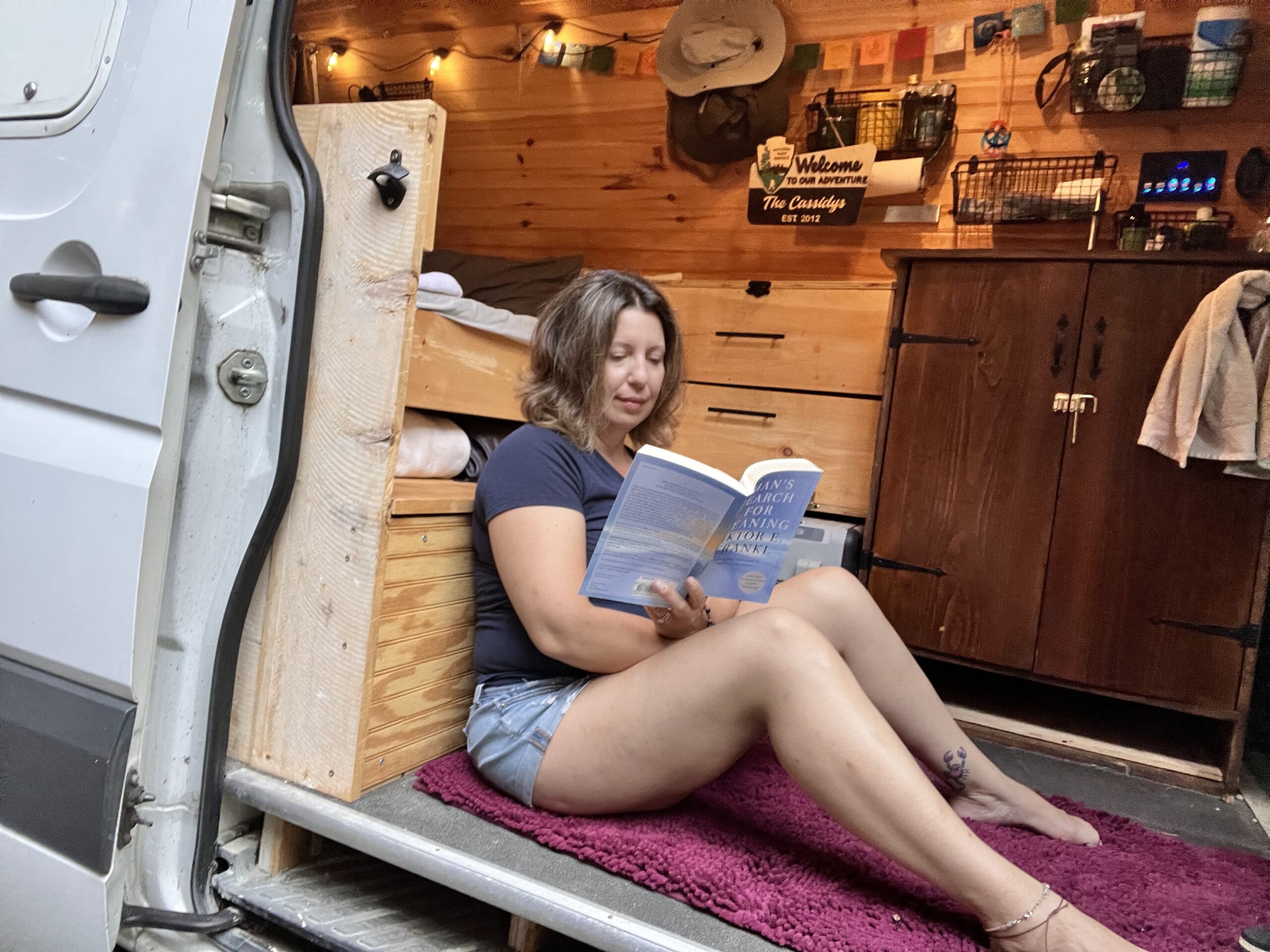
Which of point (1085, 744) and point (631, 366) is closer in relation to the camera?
point (631, 366)

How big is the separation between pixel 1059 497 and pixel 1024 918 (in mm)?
1571

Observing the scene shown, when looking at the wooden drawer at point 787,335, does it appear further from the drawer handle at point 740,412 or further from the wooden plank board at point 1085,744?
the wooden plank board at point 1085,744

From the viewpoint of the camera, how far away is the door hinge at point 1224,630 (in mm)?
2084

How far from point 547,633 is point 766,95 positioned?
2589 mm

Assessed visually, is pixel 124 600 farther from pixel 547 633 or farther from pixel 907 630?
pixel 907 630

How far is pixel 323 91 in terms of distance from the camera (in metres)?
4.35

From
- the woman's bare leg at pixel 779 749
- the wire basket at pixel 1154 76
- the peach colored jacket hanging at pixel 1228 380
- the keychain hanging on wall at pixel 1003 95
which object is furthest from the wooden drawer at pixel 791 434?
the woman's bare leg at pixel 779 749

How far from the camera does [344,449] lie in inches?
48.1

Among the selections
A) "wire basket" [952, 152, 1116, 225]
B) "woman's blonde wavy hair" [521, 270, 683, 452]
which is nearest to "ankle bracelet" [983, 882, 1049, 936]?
"woman's blonde wavy hair" [521, 270, 683, 452]

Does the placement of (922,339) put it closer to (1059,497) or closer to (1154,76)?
(1059,497)

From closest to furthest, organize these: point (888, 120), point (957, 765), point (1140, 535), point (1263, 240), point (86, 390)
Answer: point (86, 390) → point (957, 765) → point (1140, 535) → point (1263, 240) → point (888, 120)

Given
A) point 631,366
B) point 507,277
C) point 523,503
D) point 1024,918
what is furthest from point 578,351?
point 507,277

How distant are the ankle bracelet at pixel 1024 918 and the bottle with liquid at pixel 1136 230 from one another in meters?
2.22

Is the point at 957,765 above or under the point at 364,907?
above
